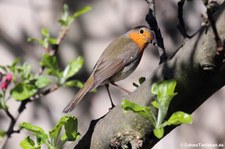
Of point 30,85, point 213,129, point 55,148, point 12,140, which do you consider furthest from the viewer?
point 213,129

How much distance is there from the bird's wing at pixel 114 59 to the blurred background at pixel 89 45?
1.04 feet

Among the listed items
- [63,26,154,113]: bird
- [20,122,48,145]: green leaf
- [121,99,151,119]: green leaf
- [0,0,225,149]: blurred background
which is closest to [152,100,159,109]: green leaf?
[121,99,151,119]: green leaf

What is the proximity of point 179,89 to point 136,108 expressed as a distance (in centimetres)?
12

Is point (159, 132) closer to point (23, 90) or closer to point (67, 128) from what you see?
point (67, 128)

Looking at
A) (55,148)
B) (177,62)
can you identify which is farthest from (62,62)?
(177,62)

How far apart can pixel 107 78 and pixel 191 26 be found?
1033 millimetres

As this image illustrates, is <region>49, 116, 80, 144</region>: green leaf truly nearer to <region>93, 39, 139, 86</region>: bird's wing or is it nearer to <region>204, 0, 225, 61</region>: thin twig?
<region>204, 0, 225, 61</region>: thin twig

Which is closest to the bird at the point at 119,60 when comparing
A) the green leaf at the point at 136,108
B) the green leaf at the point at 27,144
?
the green leaf at the point at 27,144

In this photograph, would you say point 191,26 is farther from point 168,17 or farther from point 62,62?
point 62,62

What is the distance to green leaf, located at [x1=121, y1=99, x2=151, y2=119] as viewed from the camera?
1277mm

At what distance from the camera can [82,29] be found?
3.57 metres

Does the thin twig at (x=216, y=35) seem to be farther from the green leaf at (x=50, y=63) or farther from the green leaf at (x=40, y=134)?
the green leaf at (x=50, y=63)

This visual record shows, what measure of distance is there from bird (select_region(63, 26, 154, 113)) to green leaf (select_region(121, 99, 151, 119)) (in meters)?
1.30

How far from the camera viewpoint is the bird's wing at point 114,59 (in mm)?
2905
